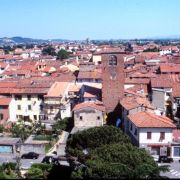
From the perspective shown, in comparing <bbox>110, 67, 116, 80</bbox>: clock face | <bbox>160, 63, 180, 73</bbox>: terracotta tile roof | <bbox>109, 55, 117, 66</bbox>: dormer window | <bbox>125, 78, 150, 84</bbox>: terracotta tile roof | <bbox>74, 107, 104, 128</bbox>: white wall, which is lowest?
<bbox>74, 107, 104, 128</bbox>: white wall

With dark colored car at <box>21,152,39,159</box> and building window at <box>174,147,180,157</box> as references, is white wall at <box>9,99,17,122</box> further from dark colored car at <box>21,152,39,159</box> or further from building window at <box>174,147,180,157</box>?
building window at <box>174,147,180,157</box>

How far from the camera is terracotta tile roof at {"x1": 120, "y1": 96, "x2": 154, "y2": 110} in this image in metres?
43.2

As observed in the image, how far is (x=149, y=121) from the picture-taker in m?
38.4

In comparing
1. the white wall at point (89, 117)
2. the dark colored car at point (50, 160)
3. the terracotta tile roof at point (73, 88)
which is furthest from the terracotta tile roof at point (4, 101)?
the dark colored car at point (50, 160)

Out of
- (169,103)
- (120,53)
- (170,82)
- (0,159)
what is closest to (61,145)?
(0,159)

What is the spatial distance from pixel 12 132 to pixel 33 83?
41.9ft

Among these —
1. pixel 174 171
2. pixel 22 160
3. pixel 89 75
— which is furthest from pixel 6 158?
pixel 89 75

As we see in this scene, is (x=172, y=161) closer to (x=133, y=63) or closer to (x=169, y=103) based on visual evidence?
(x=169, y=103)

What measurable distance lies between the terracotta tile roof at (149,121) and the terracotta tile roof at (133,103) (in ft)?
8.90

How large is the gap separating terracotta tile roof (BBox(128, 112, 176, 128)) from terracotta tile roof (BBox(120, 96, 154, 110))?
271 cm

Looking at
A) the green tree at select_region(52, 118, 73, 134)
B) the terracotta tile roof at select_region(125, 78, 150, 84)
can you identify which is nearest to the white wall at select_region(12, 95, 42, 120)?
the green tree at select_region(52, 118, 73, 134)

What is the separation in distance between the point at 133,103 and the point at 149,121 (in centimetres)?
607

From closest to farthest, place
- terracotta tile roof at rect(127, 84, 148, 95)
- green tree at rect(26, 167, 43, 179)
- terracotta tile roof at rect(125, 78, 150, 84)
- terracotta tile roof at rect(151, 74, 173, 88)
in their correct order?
green tree at rect(26, 167, 43, 179), terracotta tile roof at rect(127, 84, 148, 95), terracotta tile roof at rect(151, 74, 173, 88), terracotta tile roof at rect(125, 78, 150, 84)

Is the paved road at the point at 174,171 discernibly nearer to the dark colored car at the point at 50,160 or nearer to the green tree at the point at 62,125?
the dark colored car at the point at 50,160
